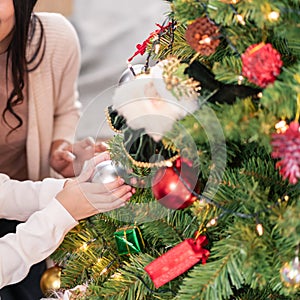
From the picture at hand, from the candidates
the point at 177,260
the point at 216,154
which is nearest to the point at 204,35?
the point at 216,154

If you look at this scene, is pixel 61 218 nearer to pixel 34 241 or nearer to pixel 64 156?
pixel 34 241

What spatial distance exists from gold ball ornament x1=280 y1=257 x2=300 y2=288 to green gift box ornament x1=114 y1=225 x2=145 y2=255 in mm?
230

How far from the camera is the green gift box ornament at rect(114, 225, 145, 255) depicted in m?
0.79

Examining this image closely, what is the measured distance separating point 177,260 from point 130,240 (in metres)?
0.10

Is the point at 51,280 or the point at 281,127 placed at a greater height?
the point at 281,127

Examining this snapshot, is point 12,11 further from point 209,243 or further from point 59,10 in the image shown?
point 59,10

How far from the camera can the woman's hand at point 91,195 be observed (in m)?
0.76

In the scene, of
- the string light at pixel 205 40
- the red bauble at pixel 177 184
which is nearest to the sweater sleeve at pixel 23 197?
the red bauble at pixel 177 184

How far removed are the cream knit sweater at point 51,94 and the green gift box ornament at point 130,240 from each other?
1.56 feet

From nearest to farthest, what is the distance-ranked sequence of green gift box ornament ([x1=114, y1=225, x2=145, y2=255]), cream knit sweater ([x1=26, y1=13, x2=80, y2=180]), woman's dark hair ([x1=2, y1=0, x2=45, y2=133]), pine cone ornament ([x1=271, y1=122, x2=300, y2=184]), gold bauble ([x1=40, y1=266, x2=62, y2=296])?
pine cone ornament ([x1=271, y1=122, x2=300, y2=184]) → green gift box ornament ([x1=114, y1=225, x2=145, y2=255]) → gold bauble ([x1=40, y1=266, x2=62, y2=296]) → woman's dark hair ([x1=2, y1=0, x2=45, y2=133]) → cream knit sweater ([x1=26, y1=13, x2=80, y2=180])

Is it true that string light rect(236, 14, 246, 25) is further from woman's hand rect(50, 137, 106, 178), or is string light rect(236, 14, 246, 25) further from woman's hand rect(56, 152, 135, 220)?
woman's hand rect(50, 137, 106, 178)

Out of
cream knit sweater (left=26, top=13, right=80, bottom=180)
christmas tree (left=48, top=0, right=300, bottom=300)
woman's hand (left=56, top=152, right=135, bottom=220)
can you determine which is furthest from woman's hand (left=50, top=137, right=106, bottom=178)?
christmas tree (left=48, top=0, right=300, bottom=300)

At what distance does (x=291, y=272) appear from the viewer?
0.61 m

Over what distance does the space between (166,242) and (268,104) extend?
256 millimetres
